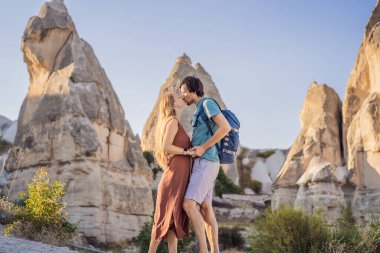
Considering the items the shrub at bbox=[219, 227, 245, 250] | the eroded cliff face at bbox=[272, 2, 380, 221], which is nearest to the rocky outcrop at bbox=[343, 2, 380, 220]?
the eroded cliff face at bbox=[272, 2, 380, 221]

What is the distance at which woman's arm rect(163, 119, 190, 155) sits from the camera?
4391mm

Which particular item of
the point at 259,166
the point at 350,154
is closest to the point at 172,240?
the point at 350,154

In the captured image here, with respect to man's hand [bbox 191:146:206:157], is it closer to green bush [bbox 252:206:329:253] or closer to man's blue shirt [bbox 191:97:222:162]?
man's blue shirt [bbox 191:97:222:162]

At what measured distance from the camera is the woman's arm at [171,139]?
14.4ft

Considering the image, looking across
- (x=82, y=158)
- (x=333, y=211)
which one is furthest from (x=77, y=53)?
(x=333, y=211)

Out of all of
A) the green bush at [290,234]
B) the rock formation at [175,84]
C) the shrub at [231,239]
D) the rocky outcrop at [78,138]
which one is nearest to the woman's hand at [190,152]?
the green bush at [290,234]

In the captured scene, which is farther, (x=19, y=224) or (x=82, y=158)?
(x=82, y=158)

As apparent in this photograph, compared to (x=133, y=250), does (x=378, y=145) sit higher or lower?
higher

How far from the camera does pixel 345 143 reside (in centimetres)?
2092

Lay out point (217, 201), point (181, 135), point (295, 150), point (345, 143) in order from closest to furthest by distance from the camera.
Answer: point (181, 135) → point (345, 143) → point (295, 150) → point (217, 201)

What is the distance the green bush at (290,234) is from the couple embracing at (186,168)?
18.5ft

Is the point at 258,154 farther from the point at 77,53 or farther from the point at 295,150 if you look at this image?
the point at 77,53

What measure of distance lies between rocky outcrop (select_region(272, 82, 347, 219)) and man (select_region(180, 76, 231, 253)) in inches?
585

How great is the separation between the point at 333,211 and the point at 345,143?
3.65 m
